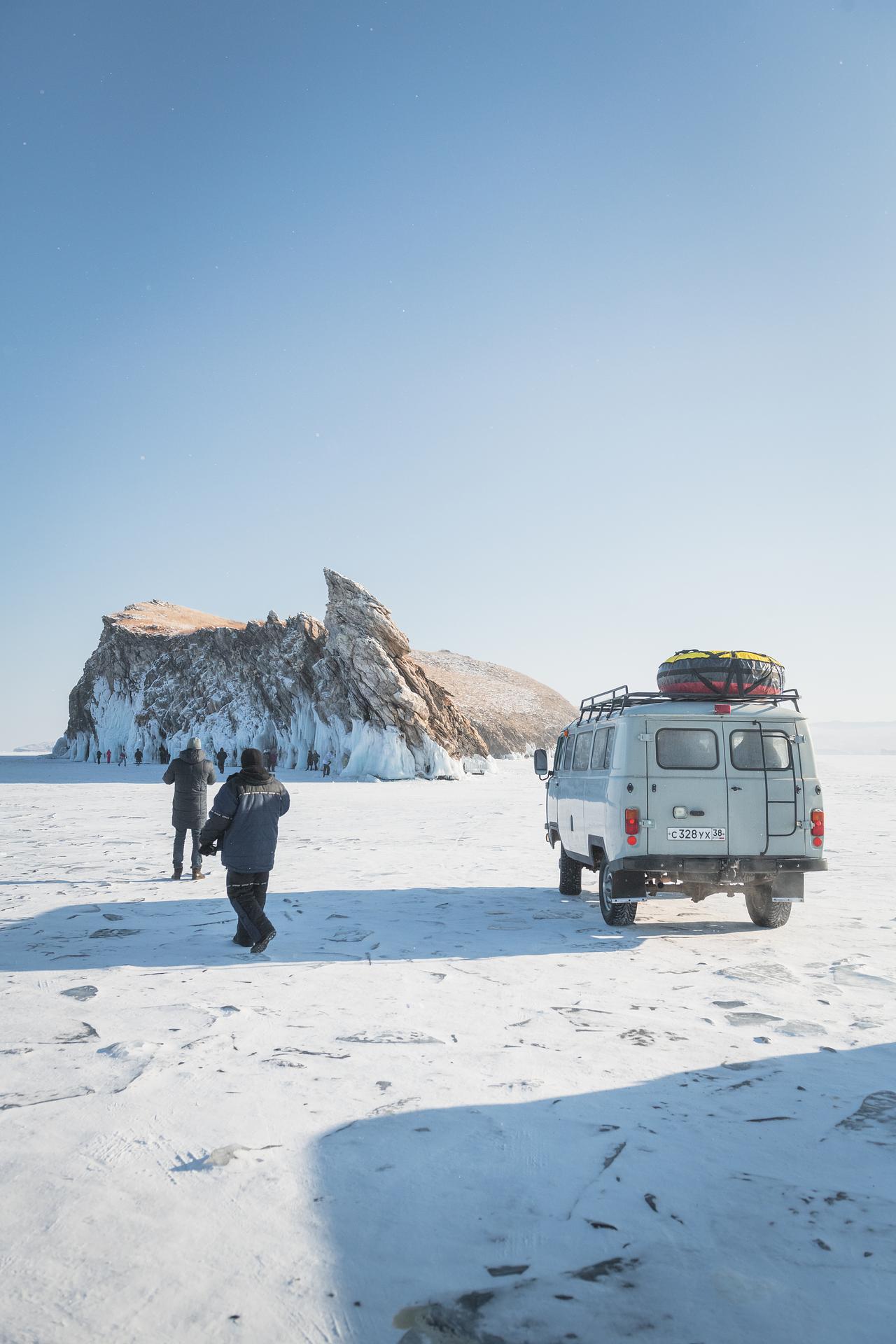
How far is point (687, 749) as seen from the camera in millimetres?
8562

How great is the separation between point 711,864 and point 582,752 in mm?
2545

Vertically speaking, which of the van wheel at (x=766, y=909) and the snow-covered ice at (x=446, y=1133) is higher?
the van wheel at (x=766, y=909)

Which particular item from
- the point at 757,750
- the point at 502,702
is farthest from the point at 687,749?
the point at 502,702

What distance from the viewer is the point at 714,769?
8.49 m

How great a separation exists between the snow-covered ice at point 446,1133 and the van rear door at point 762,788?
962 millimetres

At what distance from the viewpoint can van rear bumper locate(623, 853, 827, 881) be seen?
8.26 m

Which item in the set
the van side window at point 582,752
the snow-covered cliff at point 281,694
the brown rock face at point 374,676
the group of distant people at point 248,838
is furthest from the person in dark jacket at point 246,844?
the brown rock face at point 374,676

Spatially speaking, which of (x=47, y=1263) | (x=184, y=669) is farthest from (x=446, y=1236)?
(x=184, y=669)

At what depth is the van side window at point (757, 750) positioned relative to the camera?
336 inches

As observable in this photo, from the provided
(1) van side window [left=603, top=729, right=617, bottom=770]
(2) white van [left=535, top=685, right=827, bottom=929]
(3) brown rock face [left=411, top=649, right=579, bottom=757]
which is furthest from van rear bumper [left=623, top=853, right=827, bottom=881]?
(3) brown rock face [left=411, top=649, right=579, bottom=757]

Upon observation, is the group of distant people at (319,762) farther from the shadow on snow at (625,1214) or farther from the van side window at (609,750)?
the shadow on snow at (625,1214)

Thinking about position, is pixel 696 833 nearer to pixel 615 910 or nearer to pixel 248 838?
pixel 615 910

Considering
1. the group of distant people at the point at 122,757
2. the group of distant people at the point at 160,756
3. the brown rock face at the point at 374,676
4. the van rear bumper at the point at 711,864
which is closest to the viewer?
the van rear bumper at the point at 711,864

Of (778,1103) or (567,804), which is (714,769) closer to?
(567,804)
